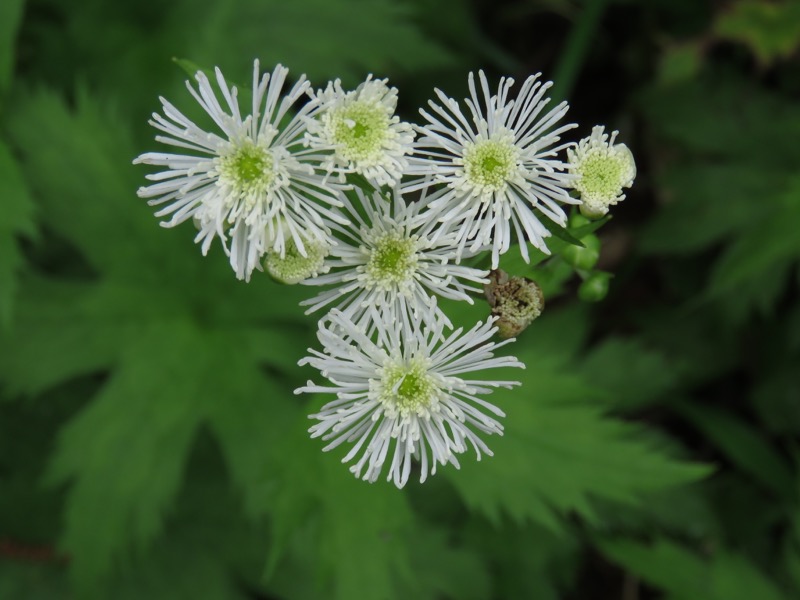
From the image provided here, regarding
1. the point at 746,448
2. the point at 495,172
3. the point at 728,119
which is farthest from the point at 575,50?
the point at 495,172

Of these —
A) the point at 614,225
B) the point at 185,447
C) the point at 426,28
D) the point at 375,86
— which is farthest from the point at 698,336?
the point at 375,86

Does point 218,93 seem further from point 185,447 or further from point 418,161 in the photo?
point 185,447

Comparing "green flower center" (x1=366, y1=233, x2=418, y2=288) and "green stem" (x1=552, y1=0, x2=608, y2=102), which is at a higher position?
"green stem" (x1=552, y1=0, x2=608, y2=102)

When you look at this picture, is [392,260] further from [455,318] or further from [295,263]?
[455,318]

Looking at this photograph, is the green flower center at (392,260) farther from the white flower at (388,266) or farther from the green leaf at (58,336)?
the green leaf at (58,336)

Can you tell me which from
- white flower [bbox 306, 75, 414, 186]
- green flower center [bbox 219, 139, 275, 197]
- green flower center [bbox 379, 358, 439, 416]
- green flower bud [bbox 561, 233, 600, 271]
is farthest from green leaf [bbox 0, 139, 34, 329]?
green flower bud [bbox 561, 233, 600, 271]

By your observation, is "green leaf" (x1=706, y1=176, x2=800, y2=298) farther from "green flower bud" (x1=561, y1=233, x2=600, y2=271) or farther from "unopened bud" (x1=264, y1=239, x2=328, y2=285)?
"unopened bud" (x1=264, y1=239, x2=328, y2=285)

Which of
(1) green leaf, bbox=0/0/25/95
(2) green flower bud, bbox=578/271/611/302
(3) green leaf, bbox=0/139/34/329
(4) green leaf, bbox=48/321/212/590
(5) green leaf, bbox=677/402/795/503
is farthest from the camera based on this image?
(5) green leaf, bbox=677/402/795/503

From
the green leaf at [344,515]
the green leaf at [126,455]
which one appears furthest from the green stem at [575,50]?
the green leaf at [344,515]
